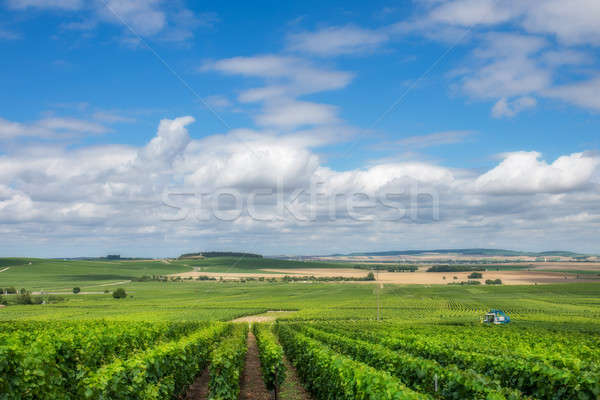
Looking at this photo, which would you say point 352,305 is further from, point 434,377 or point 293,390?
point 434,377

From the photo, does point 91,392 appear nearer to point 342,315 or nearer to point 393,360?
point 393,360

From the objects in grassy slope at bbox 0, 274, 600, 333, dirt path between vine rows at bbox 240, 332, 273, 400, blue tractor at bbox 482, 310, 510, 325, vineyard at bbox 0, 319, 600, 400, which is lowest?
grassy slope at bbox 0, 274, 600, 333

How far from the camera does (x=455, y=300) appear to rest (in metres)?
129

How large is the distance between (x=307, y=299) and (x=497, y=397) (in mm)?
132632

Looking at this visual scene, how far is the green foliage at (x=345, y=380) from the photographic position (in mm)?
10977

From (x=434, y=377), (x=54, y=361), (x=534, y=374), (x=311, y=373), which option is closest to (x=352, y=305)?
(x=311, y=373)

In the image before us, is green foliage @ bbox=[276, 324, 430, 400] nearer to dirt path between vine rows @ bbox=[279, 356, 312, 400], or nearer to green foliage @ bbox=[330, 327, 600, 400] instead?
dirt path between vine rows @ bbox=[279, 356, 312, 400]

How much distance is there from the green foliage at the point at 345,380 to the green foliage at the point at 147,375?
5.69m

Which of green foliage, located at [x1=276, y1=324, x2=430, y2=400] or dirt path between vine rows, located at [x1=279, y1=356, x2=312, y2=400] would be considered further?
dirt path between vine rows, located at [x1=279, y1=356, x2=312, y2=400]

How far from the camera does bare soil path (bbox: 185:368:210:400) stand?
21.4 m

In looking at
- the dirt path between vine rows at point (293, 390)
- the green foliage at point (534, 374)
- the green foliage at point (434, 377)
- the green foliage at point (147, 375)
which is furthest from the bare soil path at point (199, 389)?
the green foliage at point (534, 374)

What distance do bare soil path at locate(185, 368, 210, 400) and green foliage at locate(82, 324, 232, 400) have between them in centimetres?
110

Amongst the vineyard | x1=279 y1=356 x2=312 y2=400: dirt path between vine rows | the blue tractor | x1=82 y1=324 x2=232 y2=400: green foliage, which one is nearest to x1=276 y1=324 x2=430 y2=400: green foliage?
the vineyard

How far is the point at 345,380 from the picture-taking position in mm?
13836
